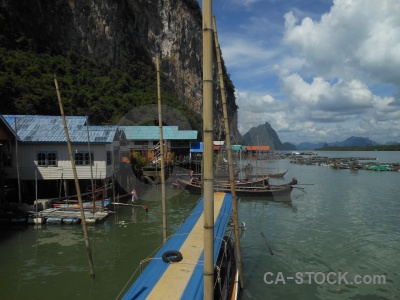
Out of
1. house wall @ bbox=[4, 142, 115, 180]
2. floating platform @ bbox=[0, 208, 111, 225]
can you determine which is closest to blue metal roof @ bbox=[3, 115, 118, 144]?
house wall @ bbox=[4, 142, 115, 180]

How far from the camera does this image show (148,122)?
6131 cm

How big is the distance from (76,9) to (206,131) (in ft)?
223

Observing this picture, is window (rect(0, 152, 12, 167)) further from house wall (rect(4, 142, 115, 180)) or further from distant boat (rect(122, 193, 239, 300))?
distant boat (rect(122, 193, 239, 300))

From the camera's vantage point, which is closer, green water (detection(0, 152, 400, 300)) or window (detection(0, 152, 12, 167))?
green water (detection(0, 152, 400, 300))

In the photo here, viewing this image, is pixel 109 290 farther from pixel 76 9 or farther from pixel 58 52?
pixel 76 9

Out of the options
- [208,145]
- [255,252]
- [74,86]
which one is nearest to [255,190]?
[255,252]

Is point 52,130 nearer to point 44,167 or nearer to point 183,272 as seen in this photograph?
point 44,167

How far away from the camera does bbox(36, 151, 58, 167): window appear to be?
968 inches

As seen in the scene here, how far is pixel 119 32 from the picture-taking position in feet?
234

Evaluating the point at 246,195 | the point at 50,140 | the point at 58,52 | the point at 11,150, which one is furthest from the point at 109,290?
the point at 58,52

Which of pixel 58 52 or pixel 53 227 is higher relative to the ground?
pixel 58 52
